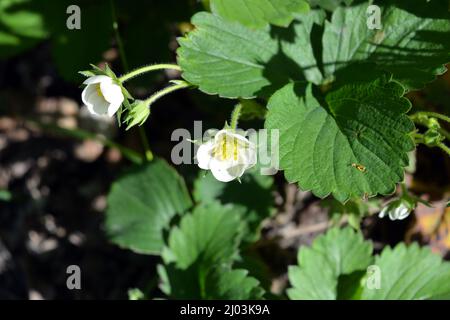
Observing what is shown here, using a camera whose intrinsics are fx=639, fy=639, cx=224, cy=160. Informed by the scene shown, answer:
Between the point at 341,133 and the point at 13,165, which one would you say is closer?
the point at 341,133

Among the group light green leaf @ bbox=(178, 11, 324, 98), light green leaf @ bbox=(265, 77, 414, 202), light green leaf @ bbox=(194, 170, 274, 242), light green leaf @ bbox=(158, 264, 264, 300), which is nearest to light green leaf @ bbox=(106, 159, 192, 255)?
light green leaf @ bbox=(194, 170, 274, 242)

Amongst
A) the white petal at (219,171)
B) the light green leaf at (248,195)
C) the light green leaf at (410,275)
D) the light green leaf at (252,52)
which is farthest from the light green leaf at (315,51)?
the light green leaf at (410,275)

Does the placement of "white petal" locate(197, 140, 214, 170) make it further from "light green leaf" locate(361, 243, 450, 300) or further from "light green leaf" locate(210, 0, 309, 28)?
"light green leaf" locate(361, 243, 450, 300)

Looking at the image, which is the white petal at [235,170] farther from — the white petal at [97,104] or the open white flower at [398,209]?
the open white flower at [398,209]

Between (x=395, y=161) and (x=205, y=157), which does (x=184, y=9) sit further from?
(x=395, y=161)

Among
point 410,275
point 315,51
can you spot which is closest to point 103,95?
point 315,51
